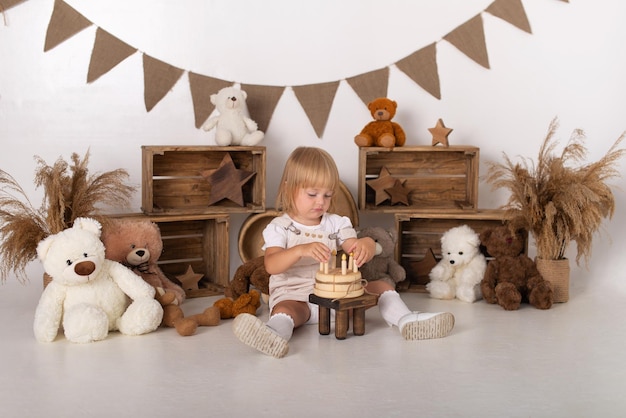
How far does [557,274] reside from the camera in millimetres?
2600

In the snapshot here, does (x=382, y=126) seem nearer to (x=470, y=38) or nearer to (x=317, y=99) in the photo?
(x=317, y=99)

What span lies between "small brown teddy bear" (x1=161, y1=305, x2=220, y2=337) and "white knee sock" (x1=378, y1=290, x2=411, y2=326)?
1.61ft

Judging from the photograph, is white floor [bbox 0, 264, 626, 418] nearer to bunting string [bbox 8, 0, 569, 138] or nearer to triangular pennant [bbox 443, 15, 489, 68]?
bunting string [bbox 8, 0, 569, 138]

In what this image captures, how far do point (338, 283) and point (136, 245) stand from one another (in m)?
0.77

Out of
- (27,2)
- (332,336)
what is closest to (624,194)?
(332,336)

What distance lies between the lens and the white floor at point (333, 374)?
5.18 ft

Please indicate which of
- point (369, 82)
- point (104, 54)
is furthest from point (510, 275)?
point (104, 54)

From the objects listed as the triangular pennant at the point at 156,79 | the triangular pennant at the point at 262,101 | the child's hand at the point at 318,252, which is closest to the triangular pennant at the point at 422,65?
the triangular pennant at the point at 262,101

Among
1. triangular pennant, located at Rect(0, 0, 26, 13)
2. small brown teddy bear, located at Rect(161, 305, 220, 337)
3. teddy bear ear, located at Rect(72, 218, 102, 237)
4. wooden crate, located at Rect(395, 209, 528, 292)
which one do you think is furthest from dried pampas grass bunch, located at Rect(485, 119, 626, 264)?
triangular pennant, located at Rect(0, 0, 26, 13)

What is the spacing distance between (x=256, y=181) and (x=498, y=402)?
4.72 ft

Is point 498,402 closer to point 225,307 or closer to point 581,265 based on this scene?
point 225,307

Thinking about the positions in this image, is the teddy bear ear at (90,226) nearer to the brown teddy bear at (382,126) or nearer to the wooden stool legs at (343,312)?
the wooden stool legs at (343,312)

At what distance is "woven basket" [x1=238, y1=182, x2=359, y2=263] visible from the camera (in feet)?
9.30


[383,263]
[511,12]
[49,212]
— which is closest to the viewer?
[49,212]
